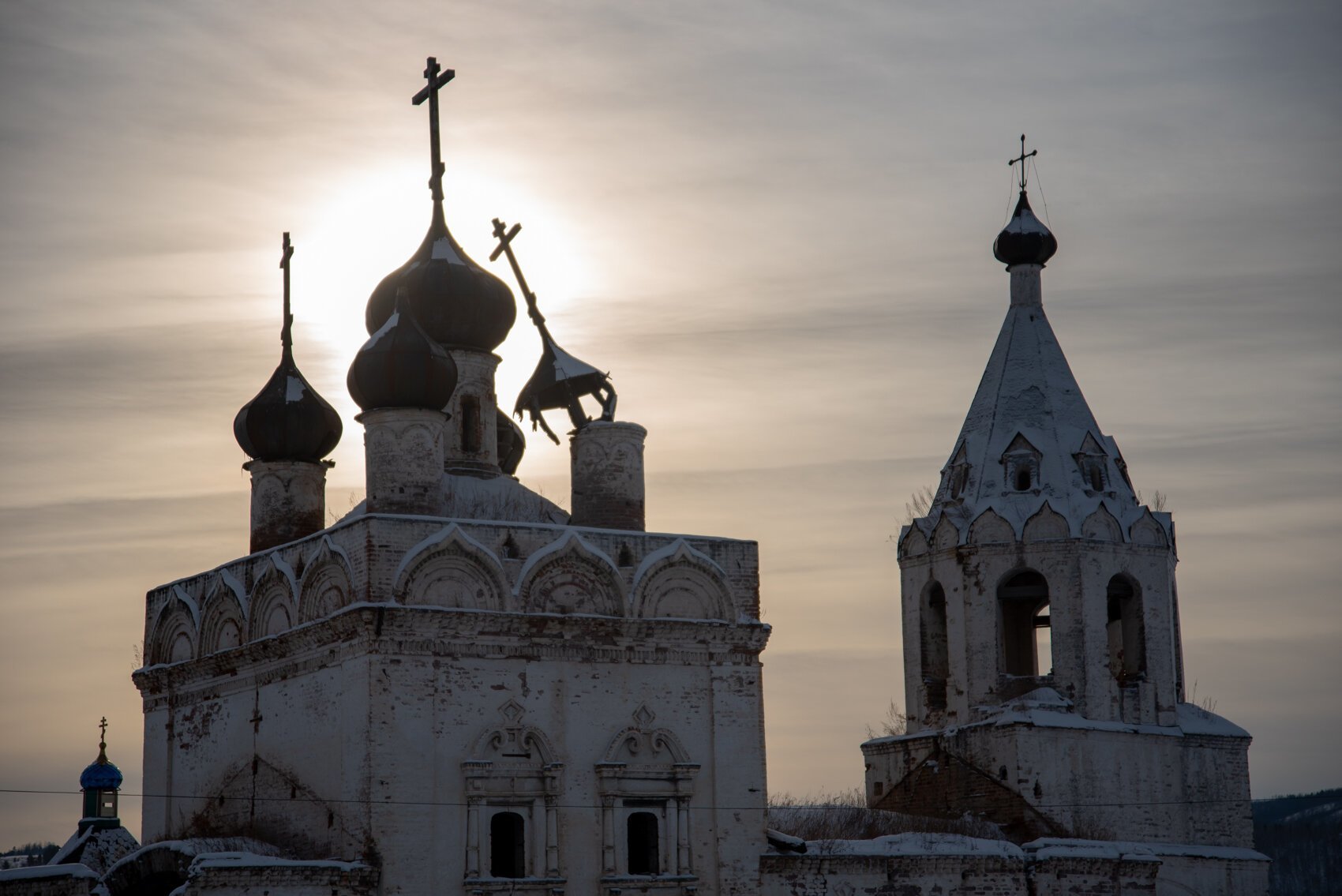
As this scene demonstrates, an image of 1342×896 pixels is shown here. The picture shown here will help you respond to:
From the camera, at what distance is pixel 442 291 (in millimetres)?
20250

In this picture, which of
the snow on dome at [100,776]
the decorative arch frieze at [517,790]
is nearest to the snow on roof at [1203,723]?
the decorative arch frieze at [517,790]

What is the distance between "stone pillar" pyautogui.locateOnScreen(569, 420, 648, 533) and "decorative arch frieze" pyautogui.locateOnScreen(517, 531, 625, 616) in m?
1.12

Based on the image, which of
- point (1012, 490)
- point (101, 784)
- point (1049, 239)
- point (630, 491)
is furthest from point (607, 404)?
point (101, 784)

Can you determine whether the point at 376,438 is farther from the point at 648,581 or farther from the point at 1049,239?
the point at 1049,239

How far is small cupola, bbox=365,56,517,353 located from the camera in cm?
2025

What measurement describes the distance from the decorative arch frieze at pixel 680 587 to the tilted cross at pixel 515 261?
11.2 ft

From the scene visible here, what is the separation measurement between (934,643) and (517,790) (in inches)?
297

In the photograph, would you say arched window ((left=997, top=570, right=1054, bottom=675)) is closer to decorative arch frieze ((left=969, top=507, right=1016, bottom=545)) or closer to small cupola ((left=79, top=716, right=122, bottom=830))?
decorative arch frieze ((left=969, top=507, right=1016, bottom=545))

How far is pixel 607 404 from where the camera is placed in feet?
67.0

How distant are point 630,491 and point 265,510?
392cm

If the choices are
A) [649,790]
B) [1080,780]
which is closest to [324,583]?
[649,790]

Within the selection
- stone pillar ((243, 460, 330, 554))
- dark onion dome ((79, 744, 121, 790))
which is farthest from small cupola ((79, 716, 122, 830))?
stone pillar ((243, 460, 330, 554))

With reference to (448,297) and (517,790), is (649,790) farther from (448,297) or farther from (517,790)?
(448,297)

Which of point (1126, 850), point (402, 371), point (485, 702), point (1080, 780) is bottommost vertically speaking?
point (1126, 850)
